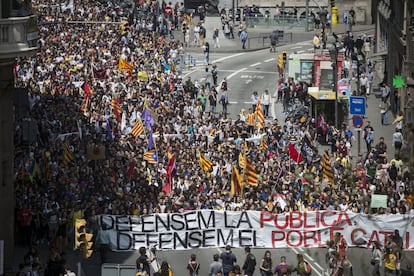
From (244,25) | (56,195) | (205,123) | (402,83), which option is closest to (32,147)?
(56,195)

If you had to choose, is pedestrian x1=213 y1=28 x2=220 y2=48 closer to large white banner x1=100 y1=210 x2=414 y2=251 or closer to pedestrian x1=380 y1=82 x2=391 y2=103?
pedestrian x1=380 y1=82 x2=391 y2=103

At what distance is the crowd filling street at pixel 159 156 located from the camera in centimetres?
4588

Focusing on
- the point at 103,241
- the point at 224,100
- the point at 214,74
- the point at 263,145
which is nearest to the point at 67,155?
the point at 263,145

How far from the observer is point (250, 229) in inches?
1783

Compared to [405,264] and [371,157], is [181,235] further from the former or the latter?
[371,157]

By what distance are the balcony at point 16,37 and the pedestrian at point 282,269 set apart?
32.3 feet

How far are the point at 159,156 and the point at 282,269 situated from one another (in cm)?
1560

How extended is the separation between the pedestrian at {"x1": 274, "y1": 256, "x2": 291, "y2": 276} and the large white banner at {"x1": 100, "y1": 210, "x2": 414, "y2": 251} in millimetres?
4819

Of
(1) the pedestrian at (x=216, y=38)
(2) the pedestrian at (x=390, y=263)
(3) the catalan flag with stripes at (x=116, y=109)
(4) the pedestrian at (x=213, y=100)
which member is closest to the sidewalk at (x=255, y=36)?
(1) the pedestrian at (x=216, y=38)

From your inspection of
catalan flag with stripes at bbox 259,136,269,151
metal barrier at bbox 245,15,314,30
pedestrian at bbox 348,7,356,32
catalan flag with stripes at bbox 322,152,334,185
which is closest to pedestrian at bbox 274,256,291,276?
catalan flag with stripes at bbox 322,152,334,185

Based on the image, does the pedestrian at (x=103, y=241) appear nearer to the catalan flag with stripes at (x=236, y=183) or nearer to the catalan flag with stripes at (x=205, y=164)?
the catalan flag with stripes at (x=236, y=183)

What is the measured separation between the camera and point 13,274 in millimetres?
42375

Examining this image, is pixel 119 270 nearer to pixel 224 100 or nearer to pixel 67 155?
pixel 67 155

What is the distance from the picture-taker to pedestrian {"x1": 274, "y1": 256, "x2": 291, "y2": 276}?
3938cm
